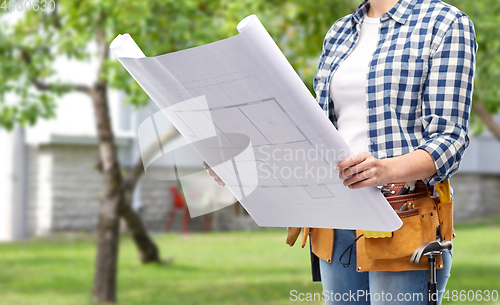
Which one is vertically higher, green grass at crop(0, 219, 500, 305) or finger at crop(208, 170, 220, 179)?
finger at crop(208, 170, 220, 179)

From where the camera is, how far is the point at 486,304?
4828mm

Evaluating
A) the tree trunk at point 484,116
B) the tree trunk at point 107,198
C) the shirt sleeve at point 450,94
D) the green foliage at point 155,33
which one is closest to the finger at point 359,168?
the shirt sleeve at point 450,94

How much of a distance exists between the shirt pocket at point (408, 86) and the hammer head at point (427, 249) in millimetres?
245

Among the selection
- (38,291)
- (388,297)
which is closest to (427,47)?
(388,297)

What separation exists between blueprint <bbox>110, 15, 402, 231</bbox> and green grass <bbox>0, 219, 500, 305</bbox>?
4.36 m

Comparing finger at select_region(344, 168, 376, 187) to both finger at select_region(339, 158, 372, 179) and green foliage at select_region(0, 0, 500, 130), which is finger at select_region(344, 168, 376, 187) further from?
green foliage at select_region(0, 0, 500, 130)

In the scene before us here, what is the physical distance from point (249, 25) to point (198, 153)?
0.41 meters

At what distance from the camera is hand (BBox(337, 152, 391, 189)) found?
0.91 meters

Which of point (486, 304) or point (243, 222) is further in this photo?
point (243, 222)

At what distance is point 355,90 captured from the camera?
1175mm

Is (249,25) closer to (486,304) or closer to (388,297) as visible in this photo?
(388,297)

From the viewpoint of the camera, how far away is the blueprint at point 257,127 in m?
0.87

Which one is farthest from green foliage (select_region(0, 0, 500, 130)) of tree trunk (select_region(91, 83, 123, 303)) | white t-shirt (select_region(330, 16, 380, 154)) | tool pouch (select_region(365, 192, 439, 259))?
tool pouch (select_region(365, 192, 439, 259))

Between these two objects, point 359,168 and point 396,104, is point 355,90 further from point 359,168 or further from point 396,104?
point 359,168
